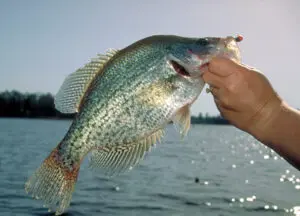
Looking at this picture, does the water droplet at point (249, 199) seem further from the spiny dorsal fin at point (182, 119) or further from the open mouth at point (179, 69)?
the open mouth at point (179, 69)

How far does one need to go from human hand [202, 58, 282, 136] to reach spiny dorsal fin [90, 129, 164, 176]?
67cm

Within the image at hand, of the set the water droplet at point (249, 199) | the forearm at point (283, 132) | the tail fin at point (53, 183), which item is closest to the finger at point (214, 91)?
the forearm at point (283, 132)

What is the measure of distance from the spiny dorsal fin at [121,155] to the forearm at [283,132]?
0.87 metres

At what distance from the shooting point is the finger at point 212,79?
3.28 meters

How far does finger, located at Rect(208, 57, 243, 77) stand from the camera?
3.22 m

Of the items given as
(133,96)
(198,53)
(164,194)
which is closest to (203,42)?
(198,53)

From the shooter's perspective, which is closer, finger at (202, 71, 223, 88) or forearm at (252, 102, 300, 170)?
forearm at (252, 102, 300, 170)

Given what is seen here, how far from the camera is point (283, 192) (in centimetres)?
3341

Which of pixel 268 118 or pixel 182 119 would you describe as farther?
pixel 182 119

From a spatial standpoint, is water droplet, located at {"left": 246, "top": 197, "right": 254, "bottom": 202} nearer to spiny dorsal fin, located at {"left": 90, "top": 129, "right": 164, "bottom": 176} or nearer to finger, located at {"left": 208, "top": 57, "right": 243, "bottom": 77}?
spiny dorsal fin, located at {"left": 90, "top": 129, "right": 164, "bottom": 176}

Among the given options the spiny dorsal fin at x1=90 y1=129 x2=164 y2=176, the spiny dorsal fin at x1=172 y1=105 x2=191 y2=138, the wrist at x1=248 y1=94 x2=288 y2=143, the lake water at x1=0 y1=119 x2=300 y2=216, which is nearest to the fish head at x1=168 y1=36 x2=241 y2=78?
the spiny dorsal fin at x1=172 y1=105 x2=191 y2=138

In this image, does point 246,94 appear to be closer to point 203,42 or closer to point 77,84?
point 203,42

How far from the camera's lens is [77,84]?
368cm

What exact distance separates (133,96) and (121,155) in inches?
20.9
